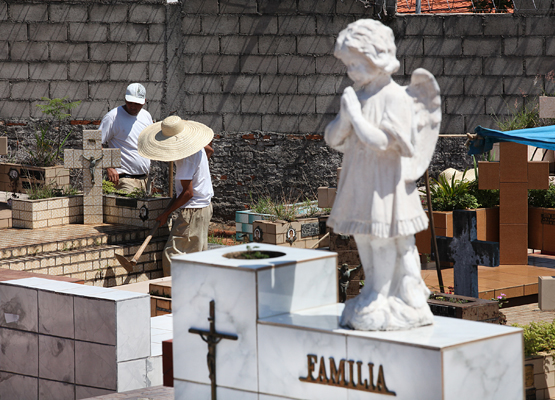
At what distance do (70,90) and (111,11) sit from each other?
1400mm

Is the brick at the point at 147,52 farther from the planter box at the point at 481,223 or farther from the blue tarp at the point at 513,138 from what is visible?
the blue tarp at the point at 513,138

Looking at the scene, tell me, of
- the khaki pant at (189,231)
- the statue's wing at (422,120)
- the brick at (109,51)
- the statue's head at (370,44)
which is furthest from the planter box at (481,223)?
the brick at (109,51)

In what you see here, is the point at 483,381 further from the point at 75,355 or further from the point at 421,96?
the point at 75,355

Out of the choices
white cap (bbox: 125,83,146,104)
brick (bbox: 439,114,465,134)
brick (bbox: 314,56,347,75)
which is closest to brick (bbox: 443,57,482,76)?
brick (bbox: 439,114,465,134)

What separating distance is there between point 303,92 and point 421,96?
8.38m

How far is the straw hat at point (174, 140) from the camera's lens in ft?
29.5

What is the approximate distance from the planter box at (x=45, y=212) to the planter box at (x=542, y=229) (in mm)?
5615

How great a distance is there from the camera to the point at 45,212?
33.3 ft

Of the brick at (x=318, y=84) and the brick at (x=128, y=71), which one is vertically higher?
the brick at (x=128, y=71)

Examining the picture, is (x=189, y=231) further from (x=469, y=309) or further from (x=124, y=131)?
(x=469, y=309)

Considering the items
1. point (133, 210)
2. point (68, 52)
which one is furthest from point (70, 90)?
point (133, 210)

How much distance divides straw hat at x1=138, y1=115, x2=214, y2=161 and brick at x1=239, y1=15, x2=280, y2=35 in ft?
12.1

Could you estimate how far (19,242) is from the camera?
9.17m

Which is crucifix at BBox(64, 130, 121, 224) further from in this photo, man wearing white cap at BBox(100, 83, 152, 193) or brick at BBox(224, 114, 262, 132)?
brick at BBox(224, 114, 262, 132)
